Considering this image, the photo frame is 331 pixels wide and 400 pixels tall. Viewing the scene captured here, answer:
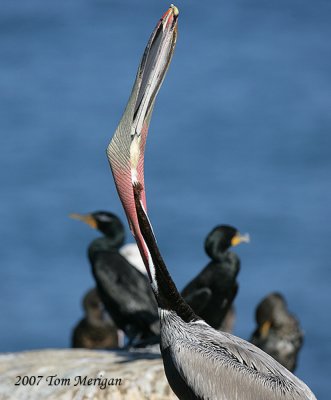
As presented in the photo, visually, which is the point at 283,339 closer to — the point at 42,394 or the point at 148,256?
the point at 42,394

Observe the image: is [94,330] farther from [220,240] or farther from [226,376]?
[226,376]

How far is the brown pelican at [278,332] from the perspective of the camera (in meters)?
11.1

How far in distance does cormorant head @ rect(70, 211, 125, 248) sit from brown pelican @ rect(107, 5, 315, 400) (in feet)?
16.3

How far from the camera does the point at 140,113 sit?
539 cm

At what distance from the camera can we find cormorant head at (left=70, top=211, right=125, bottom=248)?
34.6ft

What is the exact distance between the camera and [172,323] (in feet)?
17.9

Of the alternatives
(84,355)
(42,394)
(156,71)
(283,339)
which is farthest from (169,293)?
(283,339)

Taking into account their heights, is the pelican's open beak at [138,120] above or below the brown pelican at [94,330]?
above

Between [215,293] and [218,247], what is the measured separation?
45cm

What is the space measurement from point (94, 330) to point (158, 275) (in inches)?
277

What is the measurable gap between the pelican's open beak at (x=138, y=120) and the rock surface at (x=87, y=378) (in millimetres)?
1812

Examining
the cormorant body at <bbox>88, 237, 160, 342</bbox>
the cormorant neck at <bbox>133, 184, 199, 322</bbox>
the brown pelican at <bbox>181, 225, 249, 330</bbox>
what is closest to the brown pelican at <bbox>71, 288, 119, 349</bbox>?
the cormorant body at <bbox>88, 237, 160, 342</bbox>

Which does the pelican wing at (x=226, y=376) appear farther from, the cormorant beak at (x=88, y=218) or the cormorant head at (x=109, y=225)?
the cormorant beak at (x=88, y=218)

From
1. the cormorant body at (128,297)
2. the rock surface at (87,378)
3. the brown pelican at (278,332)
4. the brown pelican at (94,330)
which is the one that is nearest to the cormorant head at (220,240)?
the cormorant body at (128,297)
